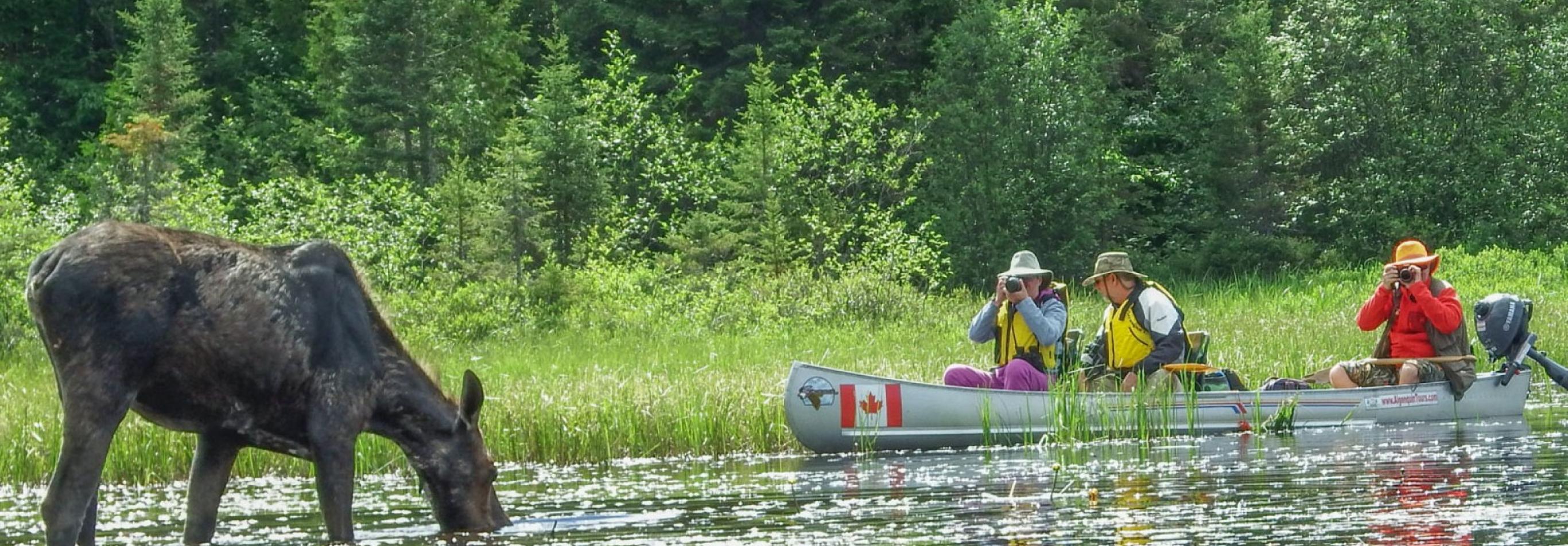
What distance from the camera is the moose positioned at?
732cm

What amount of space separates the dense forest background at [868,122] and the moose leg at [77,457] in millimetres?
19924

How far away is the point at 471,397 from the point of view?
8.38m

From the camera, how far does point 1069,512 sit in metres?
8.76

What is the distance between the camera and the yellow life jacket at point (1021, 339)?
13.1 m

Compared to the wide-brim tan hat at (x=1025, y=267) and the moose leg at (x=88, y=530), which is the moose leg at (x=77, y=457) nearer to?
the moose leg at (x=88, y=530)

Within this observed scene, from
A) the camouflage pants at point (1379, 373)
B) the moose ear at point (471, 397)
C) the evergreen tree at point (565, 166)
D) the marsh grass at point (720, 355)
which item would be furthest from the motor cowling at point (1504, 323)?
the evergreen tree at point (565, 166)

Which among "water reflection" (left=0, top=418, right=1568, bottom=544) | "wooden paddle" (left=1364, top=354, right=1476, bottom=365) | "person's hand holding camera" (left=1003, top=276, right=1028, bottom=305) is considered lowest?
"water reflection" (left=0, top=418, right=1568, bottom=544)

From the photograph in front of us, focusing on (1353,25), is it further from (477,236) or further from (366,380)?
(366,380)

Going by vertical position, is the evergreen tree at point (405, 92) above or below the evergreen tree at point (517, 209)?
above

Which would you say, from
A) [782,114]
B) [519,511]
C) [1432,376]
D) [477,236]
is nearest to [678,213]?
[782,114]

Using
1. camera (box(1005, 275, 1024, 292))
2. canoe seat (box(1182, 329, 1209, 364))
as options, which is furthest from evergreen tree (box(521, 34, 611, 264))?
camera (box(1005, 275, 1024, 292))

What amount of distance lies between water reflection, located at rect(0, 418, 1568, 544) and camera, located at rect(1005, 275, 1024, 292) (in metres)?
1.02

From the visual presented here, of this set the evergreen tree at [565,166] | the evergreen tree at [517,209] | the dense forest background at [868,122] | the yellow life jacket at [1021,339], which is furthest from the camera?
the dense forest background at [868,122]

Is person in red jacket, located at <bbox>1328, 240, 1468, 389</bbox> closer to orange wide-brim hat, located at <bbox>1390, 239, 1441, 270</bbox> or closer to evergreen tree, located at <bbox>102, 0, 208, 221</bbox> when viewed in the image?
orange wide-brim hat, located at <bbox>1390, 239, 1441, 270</bbox>
